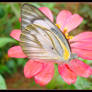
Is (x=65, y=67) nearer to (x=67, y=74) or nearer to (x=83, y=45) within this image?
(x=67, y=74)

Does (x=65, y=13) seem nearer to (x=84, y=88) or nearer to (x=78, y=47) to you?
(x=78, y=47)

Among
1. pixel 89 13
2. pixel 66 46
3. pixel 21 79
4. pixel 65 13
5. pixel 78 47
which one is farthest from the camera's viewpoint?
pixel 89 13

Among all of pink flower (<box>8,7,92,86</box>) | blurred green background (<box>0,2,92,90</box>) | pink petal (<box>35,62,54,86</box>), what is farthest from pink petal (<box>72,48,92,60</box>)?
blurred green background (<box>0,2,92,90</box>)

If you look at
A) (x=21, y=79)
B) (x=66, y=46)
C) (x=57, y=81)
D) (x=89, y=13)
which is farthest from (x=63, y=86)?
(x=89, y=13)

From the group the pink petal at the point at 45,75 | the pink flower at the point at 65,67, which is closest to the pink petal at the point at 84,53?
the pink flower at the point at 65,67

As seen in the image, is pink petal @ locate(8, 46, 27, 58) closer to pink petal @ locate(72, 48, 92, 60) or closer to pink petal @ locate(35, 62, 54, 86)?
pink petal @ locate(35, 62, 54, 86)

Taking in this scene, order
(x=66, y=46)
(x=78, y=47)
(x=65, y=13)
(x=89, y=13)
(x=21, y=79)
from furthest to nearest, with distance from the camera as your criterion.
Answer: (x=89, y=13), (x=21, y=79), (x=65, y=13), (x=78, y=47), (x=66, y=46)

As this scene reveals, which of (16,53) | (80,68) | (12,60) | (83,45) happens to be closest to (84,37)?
(83,45)
